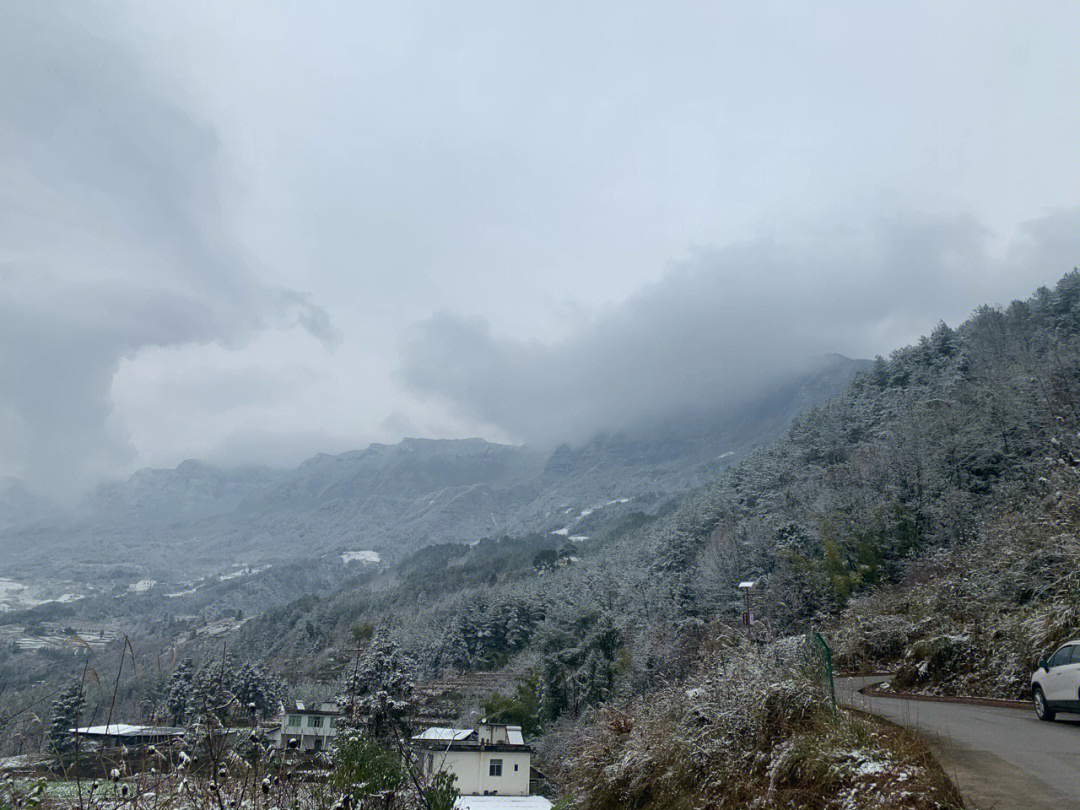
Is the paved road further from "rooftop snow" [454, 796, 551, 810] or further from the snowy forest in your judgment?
"rooftop snow" [454, 796, 551, 810]

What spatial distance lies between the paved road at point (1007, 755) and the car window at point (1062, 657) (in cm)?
90

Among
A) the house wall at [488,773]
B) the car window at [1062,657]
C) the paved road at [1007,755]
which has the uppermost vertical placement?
the car window at [1062,657]

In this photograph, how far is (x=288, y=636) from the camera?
417 feet

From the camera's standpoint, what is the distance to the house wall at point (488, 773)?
32.6 meters

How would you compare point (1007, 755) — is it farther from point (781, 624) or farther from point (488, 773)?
point (781, 624)

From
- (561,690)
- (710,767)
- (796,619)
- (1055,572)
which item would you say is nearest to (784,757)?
(710,767)

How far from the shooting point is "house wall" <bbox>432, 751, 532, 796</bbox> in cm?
3262

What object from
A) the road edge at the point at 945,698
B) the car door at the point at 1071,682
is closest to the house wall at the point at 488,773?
the road edge at the point at 945,698

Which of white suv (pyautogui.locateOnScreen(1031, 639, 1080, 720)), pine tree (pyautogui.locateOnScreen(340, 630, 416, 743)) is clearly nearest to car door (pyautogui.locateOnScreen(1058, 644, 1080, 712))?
white suv (pyautogui.locateOnScreen(1031, 639, 1080, 720))

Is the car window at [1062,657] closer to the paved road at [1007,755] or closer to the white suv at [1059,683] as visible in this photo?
the white suv at [1059,683]

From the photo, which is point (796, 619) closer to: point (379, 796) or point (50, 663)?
point (379, 796)

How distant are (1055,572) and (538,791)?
2916 cm

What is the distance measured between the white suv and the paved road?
260 mm

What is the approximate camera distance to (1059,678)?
32.3 feet
